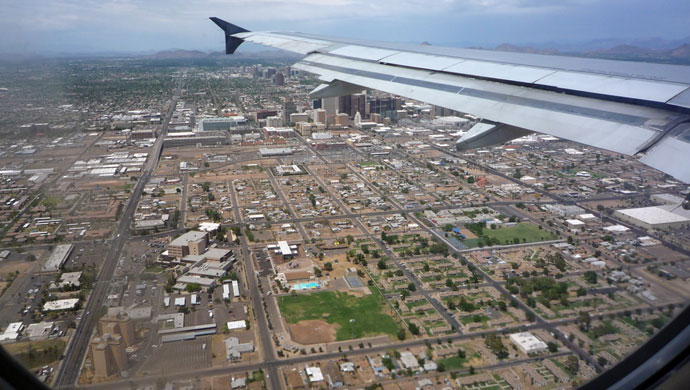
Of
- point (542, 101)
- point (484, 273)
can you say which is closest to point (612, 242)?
point (484, 273)

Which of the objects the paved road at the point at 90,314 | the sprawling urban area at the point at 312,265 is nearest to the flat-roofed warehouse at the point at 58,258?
the sprawling urban area at the point at 312,265

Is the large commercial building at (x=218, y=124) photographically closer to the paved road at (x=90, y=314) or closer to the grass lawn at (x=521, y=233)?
the paved road at (x=90, y=314)

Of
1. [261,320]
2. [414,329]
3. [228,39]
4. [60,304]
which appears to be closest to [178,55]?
[228,39]

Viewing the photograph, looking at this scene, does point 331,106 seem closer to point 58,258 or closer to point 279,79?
point 279,79

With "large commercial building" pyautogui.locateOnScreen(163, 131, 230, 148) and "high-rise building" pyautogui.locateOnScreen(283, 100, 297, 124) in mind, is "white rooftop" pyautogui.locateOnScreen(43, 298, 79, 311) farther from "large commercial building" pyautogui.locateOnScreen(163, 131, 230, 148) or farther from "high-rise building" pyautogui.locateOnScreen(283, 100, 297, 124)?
"high-rise building" pyautogui.locateOnScreen(283, 100, 297, 124)

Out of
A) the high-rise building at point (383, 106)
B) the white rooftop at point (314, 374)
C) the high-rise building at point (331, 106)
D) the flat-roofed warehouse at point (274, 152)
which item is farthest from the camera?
the high-rise building at point (383, 106)

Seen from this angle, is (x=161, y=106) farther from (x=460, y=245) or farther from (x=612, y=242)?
(x=612, y=242)
